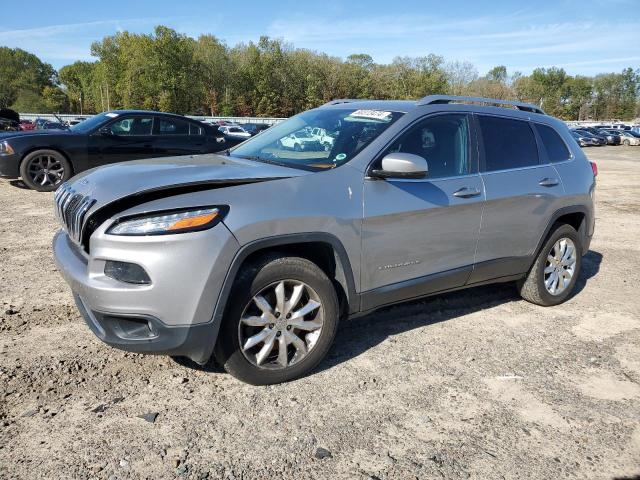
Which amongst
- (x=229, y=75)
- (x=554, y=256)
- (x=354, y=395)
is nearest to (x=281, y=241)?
(x=354, y=395)

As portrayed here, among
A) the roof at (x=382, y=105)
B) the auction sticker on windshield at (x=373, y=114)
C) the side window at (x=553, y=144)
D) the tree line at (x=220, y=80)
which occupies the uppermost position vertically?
the tree line at (x=220, y=80)

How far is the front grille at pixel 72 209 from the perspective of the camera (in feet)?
9.73

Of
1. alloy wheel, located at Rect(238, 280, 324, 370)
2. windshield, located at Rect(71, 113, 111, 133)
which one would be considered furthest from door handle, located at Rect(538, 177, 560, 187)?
windshield, located at Rect(71, 113, 111, 133)

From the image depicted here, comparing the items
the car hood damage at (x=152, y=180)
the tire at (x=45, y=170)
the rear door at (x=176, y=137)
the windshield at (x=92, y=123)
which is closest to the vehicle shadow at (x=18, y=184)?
the tire at (x=45, y=170)

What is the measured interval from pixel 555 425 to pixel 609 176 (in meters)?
19.0

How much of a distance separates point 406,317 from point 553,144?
6.71 feet

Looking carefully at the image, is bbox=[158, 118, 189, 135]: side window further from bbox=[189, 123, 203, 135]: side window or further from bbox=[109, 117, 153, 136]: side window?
bbox=[109, 117, 153, 136]: side window

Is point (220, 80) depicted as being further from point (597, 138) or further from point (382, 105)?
point (382, 105)

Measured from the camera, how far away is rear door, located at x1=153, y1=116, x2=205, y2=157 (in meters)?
10.2

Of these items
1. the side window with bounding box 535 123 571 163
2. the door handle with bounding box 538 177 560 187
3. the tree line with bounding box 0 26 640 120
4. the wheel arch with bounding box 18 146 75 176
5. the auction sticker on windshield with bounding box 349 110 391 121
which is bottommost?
the wheel arch with bounding box 18 146 75 176

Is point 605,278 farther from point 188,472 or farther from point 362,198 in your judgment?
point 188,472

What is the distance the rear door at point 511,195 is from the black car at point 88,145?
7311 millimetres

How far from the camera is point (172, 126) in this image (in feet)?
34.0

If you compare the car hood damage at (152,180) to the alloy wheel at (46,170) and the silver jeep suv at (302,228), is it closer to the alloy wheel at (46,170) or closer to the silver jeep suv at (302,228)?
the silver jeep suv at (302,228)
